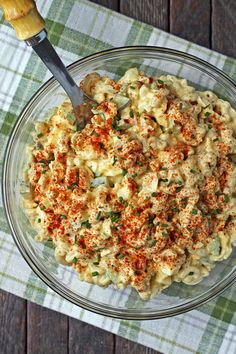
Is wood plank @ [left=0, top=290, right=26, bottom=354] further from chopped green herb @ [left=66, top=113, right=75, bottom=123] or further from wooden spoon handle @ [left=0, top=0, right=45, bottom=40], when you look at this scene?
wooden spoon handle @ [left=0, top=0, right=45, bottom=40]

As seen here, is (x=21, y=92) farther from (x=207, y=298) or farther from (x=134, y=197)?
(x=207, y=298)

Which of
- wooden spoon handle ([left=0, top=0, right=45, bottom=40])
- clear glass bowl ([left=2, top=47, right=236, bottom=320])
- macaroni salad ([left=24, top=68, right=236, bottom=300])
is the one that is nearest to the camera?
wooden spoon handle ([left=0, top=0, right=45, bottom=40])

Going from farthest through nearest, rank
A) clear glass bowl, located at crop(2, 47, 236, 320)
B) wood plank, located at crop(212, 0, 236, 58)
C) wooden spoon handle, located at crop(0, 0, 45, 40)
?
wood plank, located at crop(212, 0, 236, 58) → clear glass bowl, located at crop(2, 47, 236, 320) → wooden spoon handle, located at crop(0, 0, 45, 40)

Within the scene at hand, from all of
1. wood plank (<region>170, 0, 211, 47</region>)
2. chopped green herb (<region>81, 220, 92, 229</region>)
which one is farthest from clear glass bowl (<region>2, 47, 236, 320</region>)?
chopped green herb (<region>81, 220, 92, 229</region>)

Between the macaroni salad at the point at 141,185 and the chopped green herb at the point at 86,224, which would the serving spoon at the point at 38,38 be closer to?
the macaroni salad at the point at 141,185

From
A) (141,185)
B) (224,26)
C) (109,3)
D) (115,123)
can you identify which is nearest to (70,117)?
(115,123)
